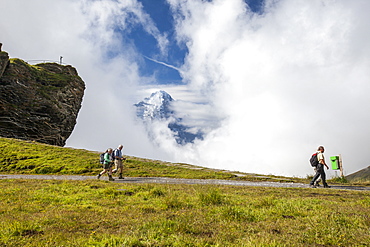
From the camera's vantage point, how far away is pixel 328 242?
4.67 metres

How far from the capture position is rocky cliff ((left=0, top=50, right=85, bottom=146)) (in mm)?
57906

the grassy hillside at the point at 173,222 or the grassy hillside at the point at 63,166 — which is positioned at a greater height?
the grassy hillside at the point at 63,166

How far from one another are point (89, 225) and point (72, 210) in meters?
1.84

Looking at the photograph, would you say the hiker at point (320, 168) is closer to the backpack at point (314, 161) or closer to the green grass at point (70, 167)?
the backpack at point (314, 161)

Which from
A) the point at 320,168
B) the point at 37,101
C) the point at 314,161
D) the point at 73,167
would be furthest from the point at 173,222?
the point at 37,101

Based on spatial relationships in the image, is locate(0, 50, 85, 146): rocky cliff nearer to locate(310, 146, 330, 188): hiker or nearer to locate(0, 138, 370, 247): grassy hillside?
locate(0, 138, 370, 247): grassy hillside

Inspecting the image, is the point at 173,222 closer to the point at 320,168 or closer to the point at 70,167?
the point at 320,168

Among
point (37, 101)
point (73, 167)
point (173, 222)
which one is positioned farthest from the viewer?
point (37, 101)

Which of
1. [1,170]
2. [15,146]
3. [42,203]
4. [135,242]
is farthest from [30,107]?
[135,242]

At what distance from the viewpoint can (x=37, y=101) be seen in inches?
2484

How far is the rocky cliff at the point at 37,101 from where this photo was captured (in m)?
57.9

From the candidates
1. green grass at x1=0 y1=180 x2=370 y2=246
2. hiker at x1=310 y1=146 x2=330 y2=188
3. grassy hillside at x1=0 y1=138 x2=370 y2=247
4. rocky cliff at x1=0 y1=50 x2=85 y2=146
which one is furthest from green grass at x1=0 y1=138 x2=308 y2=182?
rocky cliff at x1=0 y1=50 x2=85 y2=146

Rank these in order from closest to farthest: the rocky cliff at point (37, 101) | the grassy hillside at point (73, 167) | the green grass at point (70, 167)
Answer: the grassy hillside at point (73, 167)
the green grass at point (70, 167)
the rocky cliff at point (37, 101)

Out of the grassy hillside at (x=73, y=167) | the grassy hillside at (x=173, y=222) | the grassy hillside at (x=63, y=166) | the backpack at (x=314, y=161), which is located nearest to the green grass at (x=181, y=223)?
the grassy hillside at (x=173, y=222)
